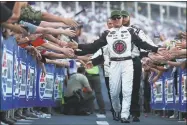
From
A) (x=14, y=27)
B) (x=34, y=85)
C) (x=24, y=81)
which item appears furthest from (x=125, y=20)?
(x=14, y=27)

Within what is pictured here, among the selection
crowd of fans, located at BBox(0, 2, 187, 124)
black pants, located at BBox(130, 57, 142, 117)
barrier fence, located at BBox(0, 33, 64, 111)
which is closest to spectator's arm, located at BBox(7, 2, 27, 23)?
crowd of fans, located at BBox(0, 2, 187, 124)

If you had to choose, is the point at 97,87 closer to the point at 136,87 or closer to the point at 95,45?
the point at 136,87

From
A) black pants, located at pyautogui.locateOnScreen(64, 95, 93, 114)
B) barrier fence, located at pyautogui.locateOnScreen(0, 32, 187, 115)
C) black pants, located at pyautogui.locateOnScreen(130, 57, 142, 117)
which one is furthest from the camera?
black pants, located at pyautogui.locateOnScreen(64, 95, 93, 114)

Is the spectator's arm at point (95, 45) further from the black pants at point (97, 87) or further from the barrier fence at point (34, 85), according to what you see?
the black pants at point (97, 87)

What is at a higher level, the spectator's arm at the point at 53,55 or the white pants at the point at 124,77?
the spectator's arm at the point at 53,55

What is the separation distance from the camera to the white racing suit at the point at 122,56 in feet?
36.3

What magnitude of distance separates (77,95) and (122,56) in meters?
4.85

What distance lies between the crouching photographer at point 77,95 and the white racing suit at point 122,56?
171 inches

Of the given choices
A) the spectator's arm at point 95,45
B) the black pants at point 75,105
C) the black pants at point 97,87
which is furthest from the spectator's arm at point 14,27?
the black pants at point 97,87

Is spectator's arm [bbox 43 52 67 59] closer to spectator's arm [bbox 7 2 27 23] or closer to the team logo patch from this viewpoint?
the team logo patch

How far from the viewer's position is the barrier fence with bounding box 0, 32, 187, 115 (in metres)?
8.96

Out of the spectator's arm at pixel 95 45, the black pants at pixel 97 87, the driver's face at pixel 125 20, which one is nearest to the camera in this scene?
the spectator's arm at pixel 95 45

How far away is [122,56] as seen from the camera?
11102 millimetres

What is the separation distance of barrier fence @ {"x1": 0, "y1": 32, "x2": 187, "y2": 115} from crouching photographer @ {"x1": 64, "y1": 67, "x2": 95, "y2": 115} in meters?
0.36
